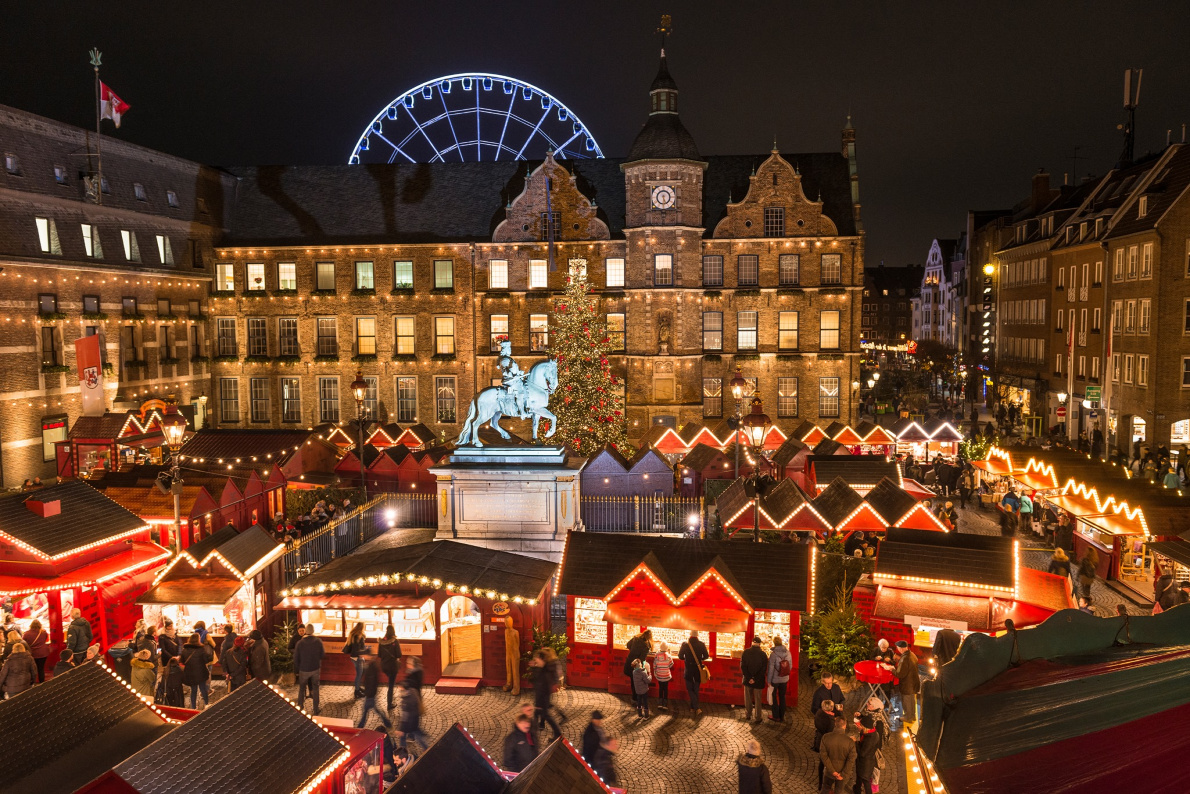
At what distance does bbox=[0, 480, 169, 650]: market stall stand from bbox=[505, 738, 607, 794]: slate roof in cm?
1239

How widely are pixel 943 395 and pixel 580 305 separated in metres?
47.7

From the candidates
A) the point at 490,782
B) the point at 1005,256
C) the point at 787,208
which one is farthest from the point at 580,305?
the point at 1005,256

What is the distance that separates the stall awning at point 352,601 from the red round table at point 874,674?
24.3 feet

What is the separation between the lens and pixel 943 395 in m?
68.7

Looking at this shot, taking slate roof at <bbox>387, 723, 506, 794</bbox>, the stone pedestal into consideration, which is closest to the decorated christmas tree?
the stone pedestal

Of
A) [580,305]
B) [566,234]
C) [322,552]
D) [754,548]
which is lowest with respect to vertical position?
[322,552]

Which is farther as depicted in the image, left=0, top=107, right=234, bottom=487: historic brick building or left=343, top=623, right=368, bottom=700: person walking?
left=0, top=107, right=234, bottom=487: historic brick building

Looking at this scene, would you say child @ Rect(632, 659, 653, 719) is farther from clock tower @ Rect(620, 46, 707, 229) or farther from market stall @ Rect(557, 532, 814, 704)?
clock tower @ Rect(620, 46, 707, 229)

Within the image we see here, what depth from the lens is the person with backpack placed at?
502 inches

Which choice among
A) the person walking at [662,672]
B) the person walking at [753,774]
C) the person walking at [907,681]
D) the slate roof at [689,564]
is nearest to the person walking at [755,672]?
the slate roof at [689,564]

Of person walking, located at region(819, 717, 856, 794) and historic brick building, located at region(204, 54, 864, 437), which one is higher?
historic brick building, located at region(204, 54, 864, 437)

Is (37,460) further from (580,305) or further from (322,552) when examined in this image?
(580,305)

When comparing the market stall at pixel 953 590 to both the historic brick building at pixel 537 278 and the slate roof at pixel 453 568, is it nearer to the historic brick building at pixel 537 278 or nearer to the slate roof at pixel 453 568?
the slate roof at pixel 453 568

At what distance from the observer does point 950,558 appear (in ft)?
47.4
